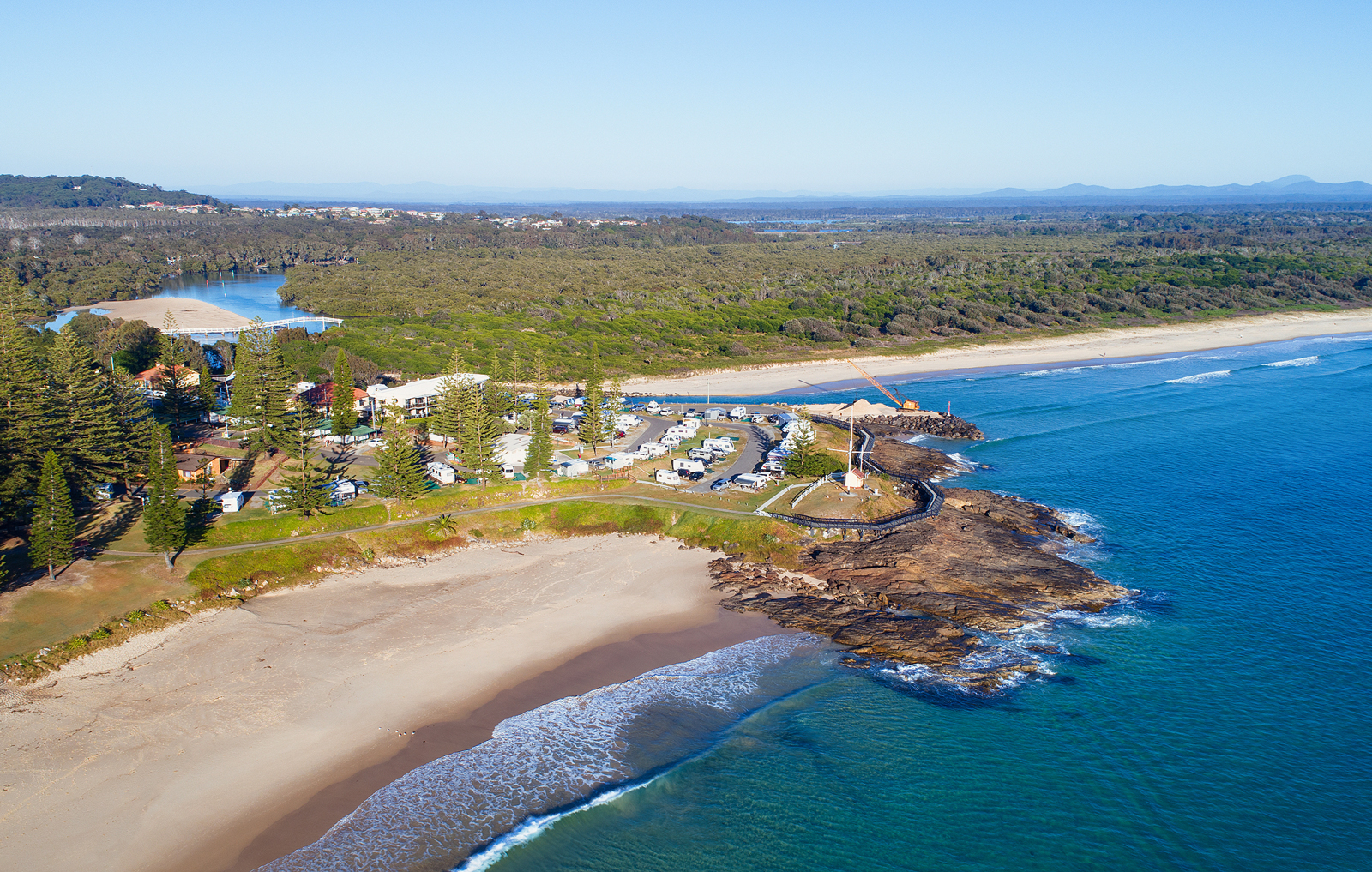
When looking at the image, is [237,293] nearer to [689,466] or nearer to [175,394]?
[175,394]

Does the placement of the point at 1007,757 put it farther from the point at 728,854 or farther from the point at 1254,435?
the point at 1254,435

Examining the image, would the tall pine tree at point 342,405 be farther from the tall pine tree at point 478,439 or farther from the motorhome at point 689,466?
the motorhome at point 689,466

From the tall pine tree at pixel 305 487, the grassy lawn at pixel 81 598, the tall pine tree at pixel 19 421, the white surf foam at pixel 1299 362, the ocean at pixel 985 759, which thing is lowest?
the ocean at pixel 985 759

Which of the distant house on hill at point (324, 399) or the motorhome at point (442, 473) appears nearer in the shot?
the motorhome at point (442, 473)

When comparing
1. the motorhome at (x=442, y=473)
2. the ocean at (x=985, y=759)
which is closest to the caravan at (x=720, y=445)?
the motorhome at (x=442, y=473)

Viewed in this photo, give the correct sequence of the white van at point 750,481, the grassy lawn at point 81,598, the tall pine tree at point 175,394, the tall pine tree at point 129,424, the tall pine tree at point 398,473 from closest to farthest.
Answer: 1. the grassy lawn at point 81,598
2. the tall pine tree at point 398,473
3. the tall pine tree at point 129,424
4. the white van at point 750,481
5. the tall pine tree at point 175,394

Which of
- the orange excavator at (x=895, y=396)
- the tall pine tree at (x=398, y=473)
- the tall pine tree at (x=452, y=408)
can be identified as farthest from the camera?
the orange excavator at (x=895, y=396)

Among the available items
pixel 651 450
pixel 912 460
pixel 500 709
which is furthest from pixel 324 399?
pixel 912 460

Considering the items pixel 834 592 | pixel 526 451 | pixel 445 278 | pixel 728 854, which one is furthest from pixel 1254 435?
pixel 445 278
